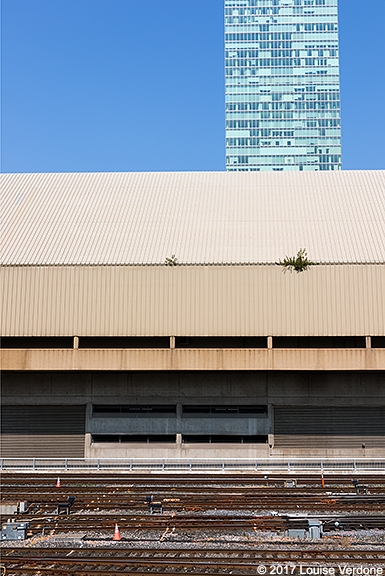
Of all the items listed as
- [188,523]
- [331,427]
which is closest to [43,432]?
[331,427]

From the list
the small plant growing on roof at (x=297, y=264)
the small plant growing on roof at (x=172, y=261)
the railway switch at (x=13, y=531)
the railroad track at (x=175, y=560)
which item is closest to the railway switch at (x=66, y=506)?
the railway switch at (x=13, y=531)

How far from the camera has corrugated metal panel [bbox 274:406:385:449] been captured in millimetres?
30875

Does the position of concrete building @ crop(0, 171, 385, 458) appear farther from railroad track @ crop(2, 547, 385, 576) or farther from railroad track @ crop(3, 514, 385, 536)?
railroad track @ crop(2, 547, 385, 576)

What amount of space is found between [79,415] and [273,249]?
1438 cm

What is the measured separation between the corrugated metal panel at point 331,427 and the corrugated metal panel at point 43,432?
413 inches

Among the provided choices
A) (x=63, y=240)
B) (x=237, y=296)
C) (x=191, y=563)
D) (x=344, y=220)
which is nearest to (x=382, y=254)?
(x=344, y=220)

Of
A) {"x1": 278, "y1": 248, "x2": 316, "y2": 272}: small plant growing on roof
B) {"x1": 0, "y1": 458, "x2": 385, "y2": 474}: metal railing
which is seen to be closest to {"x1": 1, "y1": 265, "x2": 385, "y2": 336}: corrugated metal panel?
{"x1": 278, "y1": 248, "x2": 316, "y2": 272}: small plant growing on roof

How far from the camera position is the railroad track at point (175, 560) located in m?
14.7

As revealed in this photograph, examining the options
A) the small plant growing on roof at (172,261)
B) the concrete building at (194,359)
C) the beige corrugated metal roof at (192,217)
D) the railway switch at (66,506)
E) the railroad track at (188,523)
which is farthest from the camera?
the beige corrugated metal roof at (192,217)

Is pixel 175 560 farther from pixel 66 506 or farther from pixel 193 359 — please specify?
pixel 193 359

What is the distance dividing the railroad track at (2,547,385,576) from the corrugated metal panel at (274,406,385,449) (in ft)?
48.8

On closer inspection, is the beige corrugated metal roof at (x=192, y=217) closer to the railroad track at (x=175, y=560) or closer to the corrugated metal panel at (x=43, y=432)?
the corrugated metal panel at (x=43, y=432)

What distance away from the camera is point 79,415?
31812mm

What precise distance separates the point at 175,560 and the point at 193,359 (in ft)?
50.6
